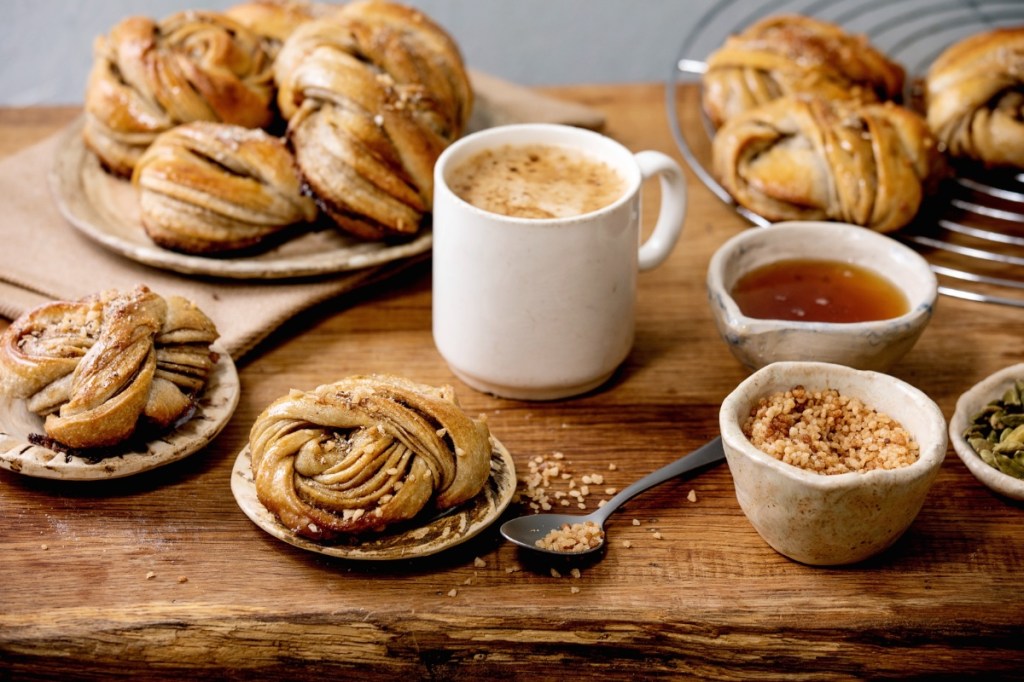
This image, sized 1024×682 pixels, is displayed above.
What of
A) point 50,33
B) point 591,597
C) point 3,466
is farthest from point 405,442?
point 50,33

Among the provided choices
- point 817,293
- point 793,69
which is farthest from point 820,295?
point 793,69

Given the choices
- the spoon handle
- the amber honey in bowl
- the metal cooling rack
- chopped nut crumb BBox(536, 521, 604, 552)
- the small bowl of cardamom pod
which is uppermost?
the amber honey in bowl

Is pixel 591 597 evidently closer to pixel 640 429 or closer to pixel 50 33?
pixel 640 429

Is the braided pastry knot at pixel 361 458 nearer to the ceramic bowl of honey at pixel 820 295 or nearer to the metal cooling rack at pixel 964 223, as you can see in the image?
the ceramic bowl of honey at pixel 820 295

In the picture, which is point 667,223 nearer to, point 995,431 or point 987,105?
point 995,431

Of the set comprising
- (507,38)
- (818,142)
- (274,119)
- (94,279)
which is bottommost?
(507,38)

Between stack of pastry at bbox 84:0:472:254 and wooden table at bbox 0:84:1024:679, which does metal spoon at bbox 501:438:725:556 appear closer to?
wooden table at bbox 0:84:1024:679

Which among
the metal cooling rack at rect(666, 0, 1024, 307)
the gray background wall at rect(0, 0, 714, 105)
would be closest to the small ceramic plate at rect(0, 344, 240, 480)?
the metal cooling rack at rect(666, 0, 1024, 307)
